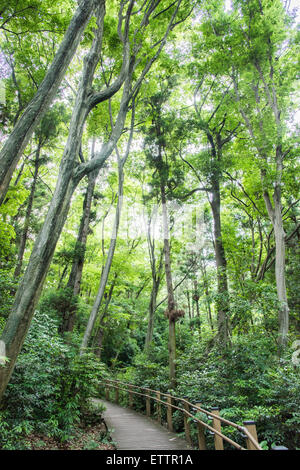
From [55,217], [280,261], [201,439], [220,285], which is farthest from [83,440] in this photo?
[280,261]

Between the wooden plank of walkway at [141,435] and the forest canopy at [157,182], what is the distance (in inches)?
41.2

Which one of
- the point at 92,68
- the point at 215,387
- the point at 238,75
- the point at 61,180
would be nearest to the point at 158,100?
the point at 238,75

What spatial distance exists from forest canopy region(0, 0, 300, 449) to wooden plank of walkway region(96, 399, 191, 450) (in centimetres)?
105

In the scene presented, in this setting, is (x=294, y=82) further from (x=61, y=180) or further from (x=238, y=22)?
(x=61, y=180)

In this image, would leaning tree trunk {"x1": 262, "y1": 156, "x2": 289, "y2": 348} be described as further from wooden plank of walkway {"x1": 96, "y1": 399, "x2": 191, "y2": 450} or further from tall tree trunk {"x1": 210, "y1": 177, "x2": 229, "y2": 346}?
wooden plank of walkway {"x1": 96, "y1": 399, "x2": 191, "y2": 450}

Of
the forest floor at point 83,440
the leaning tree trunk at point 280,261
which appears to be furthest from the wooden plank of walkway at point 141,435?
the leaning tree trunk at point 280,261

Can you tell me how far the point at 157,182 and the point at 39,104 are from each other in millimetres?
8046

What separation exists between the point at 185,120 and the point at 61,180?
29.1 feet

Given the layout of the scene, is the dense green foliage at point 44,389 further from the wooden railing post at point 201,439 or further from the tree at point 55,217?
the wooden railing post at point 201,439

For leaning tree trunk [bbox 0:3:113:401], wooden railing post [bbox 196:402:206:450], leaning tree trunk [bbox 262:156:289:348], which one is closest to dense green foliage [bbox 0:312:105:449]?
leaning tree trunk [bbox 0:3:113:401]

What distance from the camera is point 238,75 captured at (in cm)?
1230

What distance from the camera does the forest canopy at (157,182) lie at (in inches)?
192

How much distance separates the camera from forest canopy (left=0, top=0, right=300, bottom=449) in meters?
4.88

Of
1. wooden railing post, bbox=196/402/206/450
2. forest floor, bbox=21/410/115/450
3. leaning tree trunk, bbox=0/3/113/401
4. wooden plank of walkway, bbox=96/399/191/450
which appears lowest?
wooden plank of walkway, bbox=96/399/191/450
